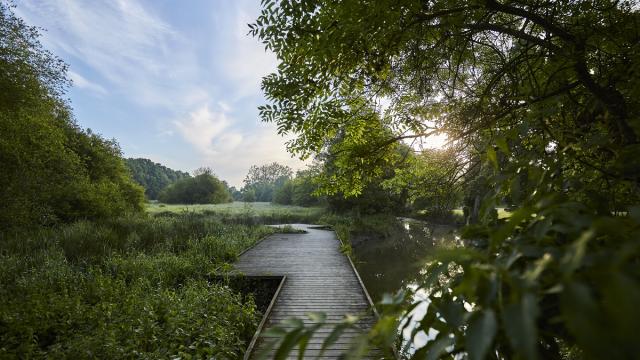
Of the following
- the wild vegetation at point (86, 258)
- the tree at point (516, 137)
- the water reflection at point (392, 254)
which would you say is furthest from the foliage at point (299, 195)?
the tree at point (516, 137)

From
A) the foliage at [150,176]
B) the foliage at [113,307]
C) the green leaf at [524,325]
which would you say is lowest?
the foliage at [113,307]

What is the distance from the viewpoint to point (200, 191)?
187 feet

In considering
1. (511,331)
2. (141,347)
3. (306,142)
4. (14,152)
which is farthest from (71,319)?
(14,152)

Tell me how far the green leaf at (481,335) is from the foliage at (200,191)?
58.6 metres

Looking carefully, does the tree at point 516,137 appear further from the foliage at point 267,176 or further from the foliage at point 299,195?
the foliage at point 267,176

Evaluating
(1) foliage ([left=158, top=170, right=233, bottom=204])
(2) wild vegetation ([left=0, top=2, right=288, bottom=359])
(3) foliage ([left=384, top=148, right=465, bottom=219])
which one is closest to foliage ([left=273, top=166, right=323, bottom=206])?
(1) foliage ([left=158, top=170, right=233, bottom=204])

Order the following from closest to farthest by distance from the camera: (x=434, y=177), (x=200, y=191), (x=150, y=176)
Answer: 1. (x=434, y=177)
2. (x=200, y=191)
3. (x=150, y=176)

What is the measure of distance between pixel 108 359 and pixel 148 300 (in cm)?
216

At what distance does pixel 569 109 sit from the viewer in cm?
289

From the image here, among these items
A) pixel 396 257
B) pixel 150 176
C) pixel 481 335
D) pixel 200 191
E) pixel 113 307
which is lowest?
pixel 396 257

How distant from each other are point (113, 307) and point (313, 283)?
4438mm

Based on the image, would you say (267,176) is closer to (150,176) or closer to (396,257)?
(150,176)

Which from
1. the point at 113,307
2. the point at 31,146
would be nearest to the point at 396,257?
the point at 113,307

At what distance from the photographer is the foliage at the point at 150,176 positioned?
7600 centimetres
